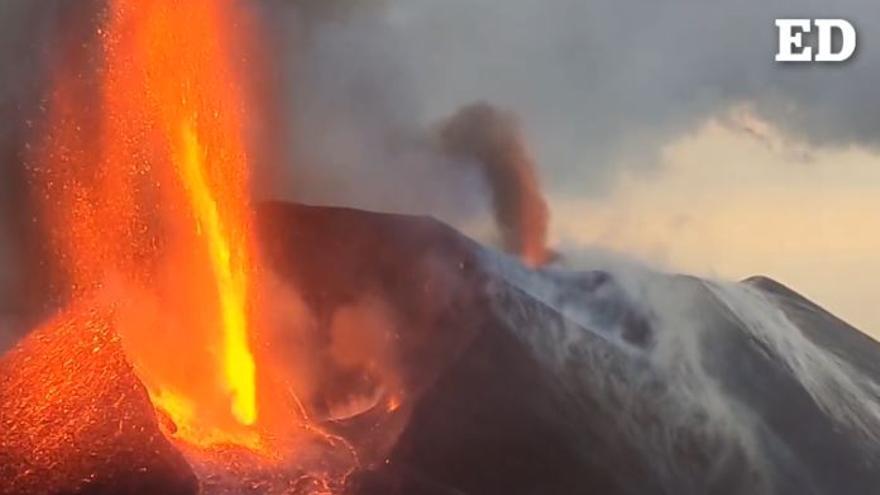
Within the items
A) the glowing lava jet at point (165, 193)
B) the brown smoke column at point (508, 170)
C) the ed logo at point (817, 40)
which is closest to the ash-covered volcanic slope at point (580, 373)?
the brown smoke column at point (508, 170)

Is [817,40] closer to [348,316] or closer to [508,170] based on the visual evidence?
[508,170]

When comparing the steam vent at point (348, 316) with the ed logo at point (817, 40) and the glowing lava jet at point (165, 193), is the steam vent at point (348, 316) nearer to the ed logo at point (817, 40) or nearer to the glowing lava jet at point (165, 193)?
the glowing lava jet at point (165, 193)

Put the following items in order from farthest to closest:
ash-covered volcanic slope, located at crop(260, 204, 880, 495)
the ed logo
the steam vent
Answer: ash-covered volcanic slope, located at crop(260, 204, 880, 495)
the steam vent
the ed logo

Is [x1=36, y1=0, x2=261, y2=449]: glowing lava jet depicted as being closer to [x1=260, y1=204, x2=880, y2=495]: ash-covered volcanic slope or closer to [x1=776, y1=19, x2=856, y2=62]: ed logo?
[x1=260, y1=204, x2=880, y2=495]: ash-covered volcanic slope

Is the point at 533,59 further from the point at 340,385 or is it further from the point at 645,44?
the point at 340,385

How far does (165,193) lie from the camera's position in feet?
25.3

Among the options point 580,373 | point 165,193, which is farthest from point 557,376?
point 165,193

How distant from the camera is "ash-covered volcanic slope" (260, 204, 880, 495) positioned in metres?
7.15

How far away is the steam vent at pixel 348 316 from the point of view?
7.01m

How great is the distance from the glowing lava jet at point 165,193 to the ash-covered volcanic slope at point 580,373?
41 centimetres

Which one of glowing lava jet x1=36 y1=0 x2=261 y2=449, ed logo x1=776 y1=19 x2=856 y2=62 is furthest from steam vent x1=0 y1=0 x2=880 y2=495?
ed logo x1=776 y1=19 x2=856 y2=62

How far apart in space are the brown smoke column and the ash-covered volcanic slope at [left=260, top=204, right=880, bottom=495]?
0.23 m

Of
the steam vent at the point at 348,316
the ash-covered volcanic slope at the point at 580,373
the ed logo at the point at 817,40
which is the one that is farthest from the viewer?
the ash-covered volcanic slope at the point at 580,373

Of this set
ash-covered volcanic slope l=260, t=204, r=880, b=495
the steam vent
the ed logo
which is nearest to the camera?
the ed logo
